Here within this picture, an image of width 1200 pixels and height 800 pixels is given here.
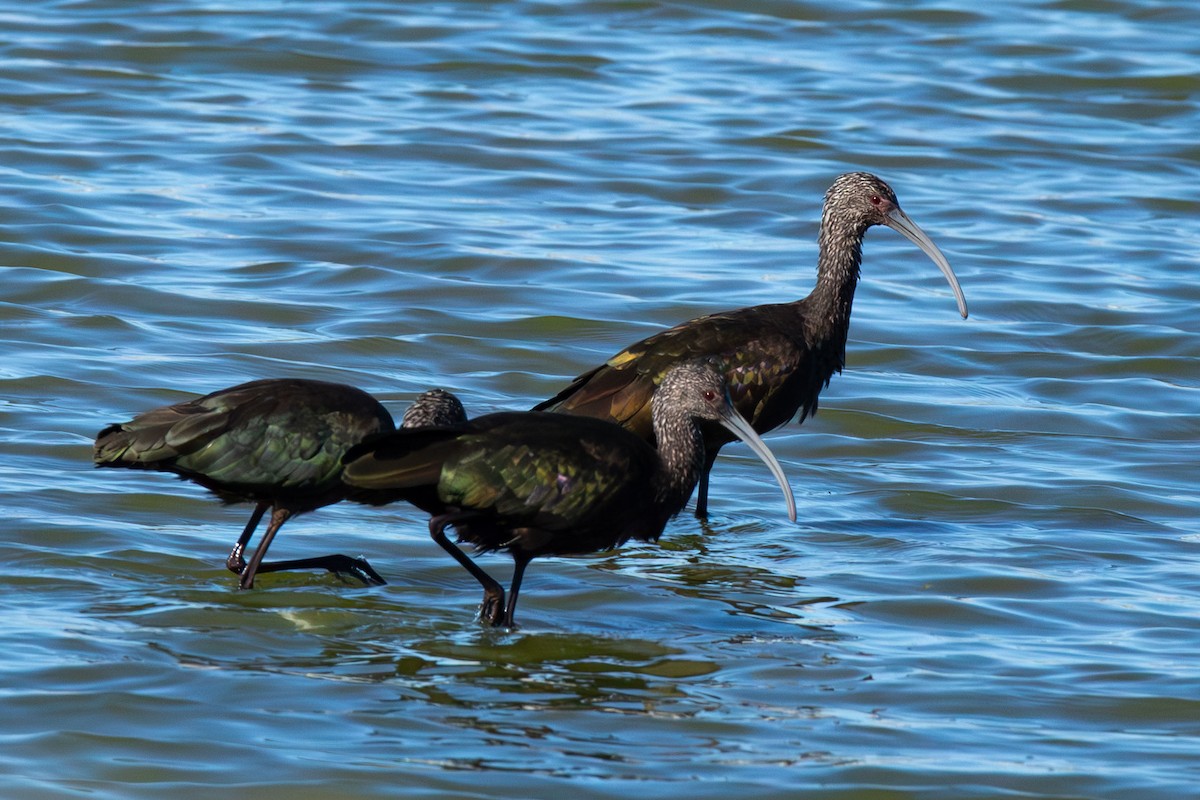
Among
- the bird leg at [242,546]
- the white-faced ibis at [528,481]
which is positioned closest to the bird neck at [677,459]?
the white-faced ibis at [528,481]

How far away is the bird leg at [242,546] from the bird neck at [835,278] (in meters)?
3.34

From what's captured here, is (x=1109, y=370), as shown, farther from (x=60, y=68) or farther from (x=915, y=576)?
(x=60, y=68)

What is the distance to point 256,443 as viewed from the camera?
28.2 feet

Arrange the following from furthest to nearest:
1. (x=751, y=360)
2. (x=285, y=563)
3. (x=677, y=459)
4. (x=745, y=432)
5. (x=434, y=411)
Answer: (x=751, y=360), (x=434, y=411), (x=745, y=432), (x=285, y=563), (x=677, y=459)

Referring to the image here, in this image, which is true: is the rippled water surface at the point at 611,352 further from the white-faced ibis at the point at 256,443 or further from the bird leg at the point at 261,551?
the white-faced ibis at the point at 256,443

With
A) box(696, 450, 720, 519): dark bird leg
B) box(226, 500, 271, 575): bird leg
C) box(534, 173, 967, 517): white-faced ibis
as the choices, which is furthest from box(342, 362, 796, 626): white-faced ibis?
box(696, 450, 720, 519): dark bird leg

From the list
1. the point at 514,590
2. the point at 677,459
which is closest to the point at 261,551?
the point at 514,590

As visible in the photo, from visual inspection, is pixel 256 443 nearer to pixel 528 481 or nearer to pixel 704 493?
pixel 528 481

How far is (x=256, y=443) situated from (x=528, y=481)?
123 cm

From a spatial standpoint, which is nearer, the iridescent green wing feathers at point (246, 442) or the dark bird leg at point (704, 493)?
the iridescent green wing feathers at point (246, 442)

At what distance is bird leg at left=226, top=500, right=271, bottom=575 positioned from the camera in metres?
8.96

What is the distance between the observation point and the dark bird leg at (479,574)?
8.25 metres

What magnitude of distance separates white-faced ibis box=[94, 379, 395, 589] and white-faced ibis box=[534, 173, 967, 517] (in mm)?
1796

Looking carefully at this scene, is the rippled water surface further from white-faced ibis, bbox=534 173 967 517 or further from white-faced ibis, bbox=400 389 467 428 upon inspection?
white-faced ibis, bbox=400 389 467 428
